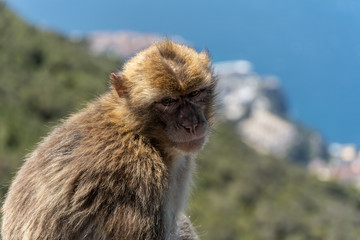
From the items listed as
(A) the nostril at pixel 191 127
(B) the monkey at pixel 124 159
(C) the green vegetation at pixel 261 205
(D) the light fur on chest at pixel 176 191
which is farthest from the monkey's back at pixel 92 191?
(C) the green vegetation at pixel 261 205

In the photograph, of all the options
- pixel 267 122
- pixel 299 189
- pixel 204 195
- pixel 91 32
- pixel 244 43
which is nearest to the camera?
pixel 204 195

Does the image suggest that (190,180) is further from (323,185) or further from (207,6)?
(207,6)

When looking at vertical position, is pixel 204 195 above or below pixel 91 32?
below

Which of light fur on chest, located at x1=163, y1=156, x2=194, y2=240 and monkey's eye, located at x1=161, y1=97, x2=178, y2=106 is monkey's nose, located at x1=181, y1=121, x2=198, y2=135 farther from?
light fur on chest, located at x1=163, y1=156, x2=194, y2=240

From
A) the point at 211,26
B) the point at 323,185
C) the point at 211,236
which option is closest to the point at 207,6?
the point at 211,26

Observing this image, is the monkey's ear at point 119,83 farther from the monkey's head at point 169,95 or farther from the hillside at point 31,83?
the hillside at point 31,83

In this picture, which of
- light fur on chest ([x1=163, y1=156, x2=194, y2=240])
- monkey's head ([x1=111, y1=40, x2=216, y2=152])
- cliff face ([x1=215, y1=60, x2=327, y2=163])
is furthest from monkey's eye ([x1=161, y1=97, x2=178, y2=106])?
cliff face ([x1=215, y1=60, x2=327, y2=163])
